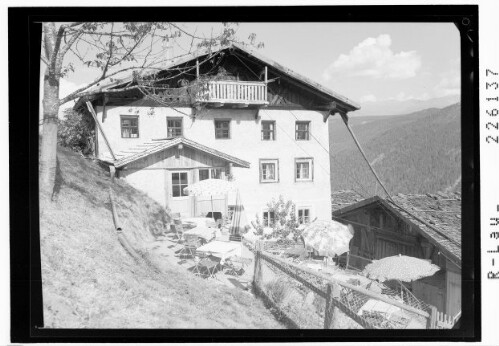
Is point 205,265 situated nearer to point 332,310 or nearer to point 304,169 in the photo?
point 332,310

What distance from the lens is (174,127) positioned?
457cm

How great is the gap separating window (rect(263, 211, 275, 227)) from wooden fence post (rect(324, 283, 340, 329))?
1027 mm

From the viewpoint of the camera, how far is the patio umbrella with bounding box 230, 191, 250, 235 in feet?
15.6

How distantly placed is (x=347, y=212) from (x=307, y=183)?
650 mm

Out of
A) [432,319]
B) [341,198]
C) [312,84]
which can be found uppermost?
[312,84]

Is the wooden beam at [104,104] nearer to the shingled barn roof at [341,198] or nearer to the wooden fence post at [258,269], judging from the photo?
the wooden fence post at [258,269]

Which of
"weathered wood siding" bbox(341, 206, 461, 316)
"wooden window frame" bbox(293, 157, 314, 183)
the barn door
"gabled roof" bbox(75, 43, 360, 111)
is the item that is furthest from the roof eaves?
the barn door

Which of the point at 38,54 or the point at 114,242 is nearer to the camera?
the point at 38,54

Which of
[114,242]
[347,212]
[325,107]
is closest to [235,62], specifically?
[325,107]

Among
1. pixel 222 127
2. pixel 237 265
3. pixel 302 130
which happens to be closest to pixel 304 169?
pixel 302 130

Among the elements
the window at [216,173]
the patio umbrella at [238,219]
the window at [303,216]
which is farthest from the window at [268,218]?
the window at [216,173]

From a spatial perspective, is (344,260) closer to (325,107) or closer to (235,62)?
(325,107)

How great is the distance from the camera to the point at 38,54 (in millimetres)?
4234

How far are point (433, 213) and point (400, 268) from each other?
800 mm
